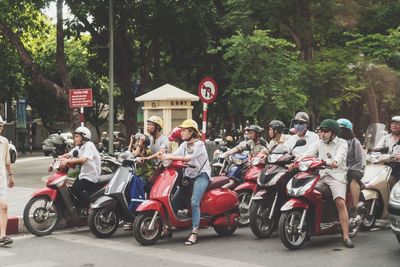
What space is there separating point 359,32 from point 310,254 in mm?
9895

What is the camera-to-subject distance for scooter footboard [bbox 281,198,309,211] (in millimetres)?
7482

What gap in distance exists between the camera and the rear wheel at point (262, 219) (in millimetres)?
8211

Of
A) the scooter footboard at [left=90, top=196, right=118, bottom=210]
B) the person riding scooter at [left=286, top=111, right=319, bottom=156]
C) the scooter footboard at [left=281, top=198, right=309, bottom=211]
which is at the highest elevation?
the person riding scooter at [left=286, top=111, right=319, bottom=156]

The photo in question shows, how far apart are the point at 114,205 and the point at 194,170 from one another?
1.28 m

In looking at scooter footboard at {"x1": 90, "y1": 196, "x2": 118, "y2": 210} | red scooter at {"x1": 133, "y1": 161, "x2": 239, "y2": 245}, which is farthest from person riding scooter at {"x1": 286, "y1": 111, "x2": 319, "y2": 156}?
scooter footboard at {"x1": 90, "y1": 196, "x2": 118, "y2": 210}

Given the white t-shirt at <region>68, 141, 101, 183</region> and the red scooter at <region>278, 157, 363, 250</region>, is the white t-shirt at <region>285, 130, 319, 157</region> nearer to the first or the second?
the red scooter at <region>278, 157, 363, 250</region>

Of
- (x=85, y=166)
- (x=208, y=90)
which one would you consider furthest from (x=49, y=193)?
(x=208, y=90)

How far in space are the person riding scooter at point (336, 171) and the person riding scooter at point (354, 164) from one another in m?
0.42

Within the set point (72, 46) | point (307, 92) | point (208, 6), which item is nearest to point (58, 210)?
point (307, 92)

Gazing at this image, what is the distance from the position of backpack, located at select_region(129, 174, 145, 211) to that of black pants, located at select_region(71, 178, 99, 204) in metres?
0.79

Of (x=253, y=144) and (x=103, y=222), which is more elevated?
(x=253, y=144)

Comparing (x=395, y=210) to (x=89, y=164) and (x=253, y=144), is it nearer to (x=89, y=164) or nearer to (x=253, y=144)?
(x=253, y=144)

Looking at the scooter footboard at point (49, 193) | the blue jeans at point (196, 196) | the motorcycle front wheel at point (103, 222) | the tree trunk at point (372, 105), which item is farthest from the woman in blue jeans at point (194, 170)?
the tree trunk at point (372, 105)

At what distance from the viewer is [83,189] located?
9.16 metres
